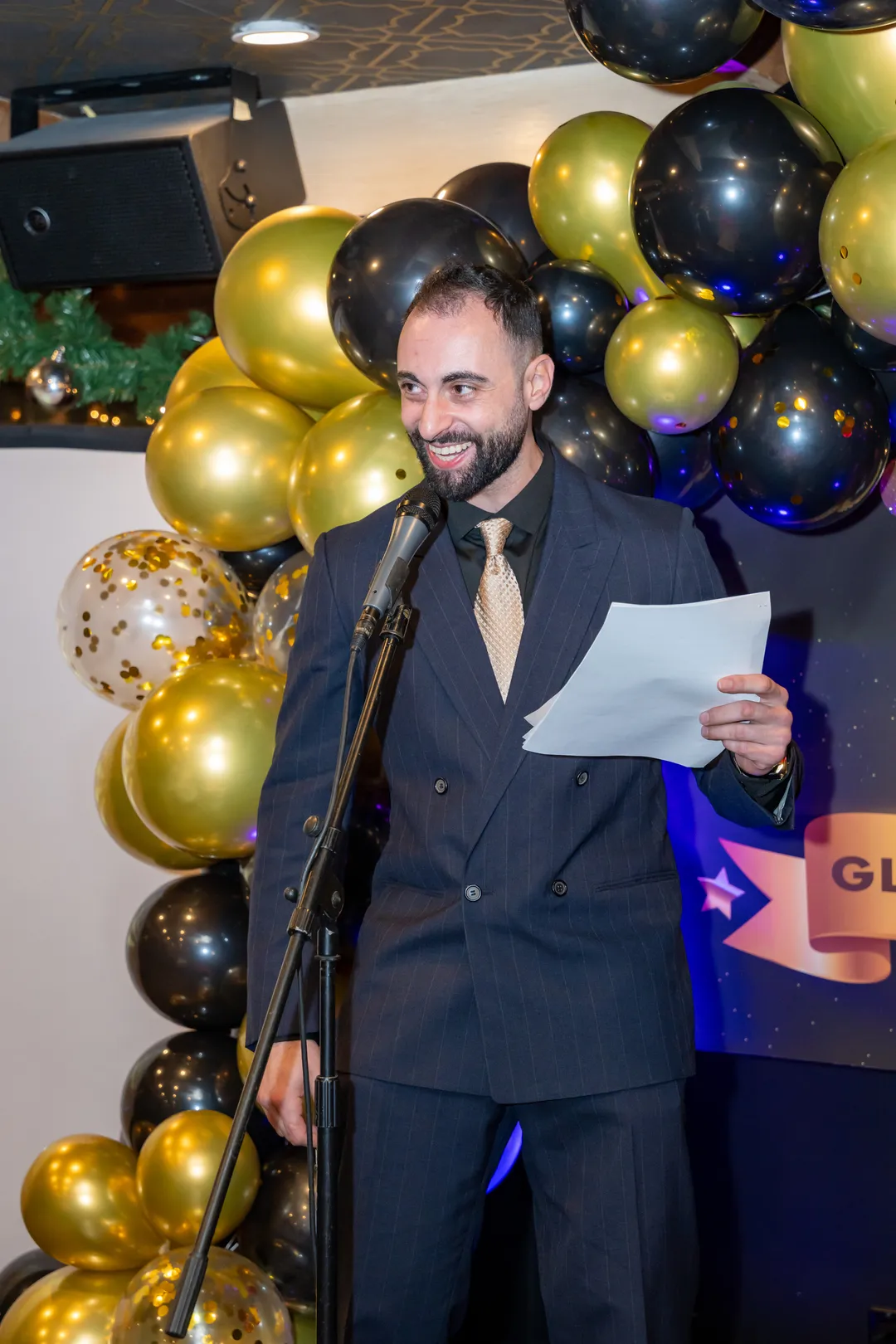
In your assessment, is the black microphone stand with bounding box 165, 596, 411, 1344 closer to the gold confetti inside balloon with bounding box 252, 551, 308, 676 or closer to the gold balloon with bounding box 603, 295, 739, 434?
the gold balloon with bounding box 603, 295, 739, 434

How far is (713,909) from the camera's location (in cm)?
256

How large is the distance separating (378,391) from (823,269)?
31.7 inches

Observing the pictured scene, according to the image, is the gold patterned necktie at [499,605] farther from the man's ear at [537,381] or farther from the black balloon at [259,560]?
the black balloon at [259,560]

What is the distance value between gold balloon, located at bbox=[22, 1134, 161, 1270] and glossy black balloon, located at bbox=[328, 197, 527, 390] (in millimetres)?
1493

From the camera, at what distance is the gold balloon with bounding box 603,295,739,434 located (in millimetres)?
2068

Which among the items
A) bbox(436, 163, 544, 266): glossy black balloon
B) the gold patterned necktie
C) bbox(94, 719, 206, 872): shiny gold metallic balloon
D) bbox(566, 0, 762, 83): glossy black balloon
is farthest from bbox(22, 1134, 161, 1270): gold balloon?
bbox(566, 0, 762, 83): glossy black balloon

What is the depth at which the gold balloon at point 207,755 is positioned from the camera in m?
2.33

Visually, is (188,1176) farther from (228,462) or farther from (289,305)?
Answer: (289,305)

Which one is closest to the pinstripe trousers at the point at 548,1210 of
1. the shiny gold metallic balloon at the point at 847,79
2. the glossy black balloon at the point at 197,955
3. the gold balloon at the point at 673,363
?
the glossy black balloon at the point at 197,955

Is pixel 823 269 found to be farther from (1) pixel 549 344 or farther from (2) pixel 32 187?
(2) pixel 32 187

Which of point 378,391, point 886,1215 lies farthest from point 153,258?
point 886,1215

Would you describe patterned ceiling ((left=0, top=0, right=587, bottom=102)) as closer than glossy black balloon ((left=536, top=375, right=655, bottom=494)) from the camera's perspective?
No

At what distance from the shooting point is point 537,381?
6.26 ft

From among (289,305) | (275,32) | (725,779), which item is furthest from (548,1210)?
(275,32)
